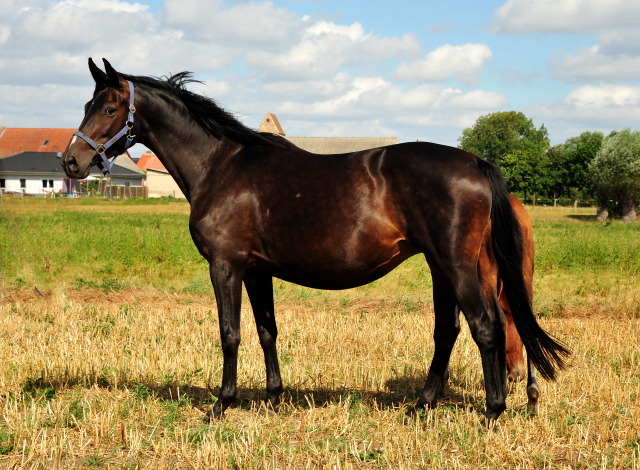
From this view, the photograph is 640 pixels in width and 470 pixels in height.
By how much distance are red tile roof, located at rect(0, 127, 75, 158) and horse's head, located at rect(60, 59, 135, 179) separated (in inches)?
3127

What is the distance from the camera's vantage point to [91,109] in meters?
5.05

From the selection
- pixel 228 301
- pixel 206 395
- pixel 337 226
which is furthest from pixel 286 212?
pixel 206 395

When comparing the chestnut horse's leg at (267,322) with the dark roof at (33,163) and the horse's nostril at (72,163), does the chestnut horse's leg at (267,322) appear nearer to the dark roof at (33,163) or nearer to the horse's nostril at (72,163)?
the horse's nostril at (72,163)

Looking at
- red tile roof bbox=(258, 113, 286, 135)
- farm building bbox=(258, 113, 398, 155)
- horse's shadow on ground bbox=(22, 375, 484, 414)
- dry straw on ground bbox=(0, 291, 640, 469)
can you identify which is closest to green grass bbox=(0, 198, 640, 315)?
dry straw on ground bbox=(0, 291, 640, 469)

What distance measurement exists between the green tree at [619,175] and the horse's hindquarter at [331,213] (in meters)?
42.4

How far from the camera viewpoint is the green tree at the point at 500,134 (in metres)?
90.2

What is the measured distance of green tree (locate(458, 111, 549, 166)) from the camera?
90188 millimetres

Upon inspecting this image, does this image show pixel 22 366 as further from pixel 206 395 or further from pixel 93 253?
pixel 93 253

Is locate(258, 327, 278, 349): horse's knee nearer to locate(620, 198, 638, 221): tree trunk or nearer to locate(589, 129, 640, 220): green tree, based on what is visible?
locate(589, 129, 640, 220): green tree

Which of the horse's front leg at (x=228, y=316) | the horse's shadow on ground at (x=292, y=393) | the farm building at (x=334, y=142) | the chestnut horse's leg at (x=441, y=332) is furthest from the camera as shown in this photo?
the farm building at (x=334, y=142)

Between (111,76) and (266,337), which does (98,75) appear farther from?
(266,337)

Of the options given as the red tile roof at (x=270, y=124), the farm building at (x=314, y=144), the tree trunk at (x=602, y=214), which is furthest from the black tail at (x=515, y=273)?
the red tile roof at (x=270, y=124)

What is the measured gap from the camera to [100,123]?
504 centimetres

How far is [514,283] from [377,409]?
170 cm
